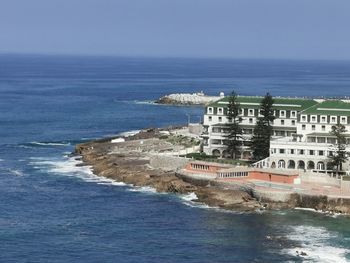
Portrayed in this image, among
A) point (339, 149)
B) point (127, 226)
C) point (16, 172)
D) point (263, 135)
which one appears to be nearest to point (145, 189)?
point (263, 135)

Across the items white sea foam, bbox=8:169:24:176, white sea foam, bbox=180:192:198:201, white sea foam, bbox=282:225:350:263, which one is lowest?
white sea foam, bbox=282:225:350:263

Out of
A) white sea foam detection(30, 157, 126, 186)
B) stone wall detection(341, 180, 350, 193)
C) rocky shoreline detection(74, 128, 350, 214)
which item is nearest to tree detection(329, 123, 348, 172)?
stone wall detection(341, 180, 350, 193)

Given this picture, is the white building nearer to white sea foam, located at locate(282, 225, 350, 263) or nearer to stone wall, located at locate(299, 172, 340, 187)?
stone wall, located at locate(299, 172, 340, 187)

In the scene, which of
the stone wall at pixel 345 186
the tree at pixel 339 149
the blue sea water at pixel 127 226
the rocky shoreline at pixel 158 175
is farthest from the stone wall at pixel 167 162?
the stone wall at pixel 345 186

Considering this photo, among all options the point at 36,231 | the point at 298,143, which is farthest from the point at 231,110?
the point at 36,231

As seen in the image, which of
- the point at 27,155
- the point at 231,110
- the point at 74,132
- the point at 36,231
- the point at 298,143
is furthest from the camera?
the point at 74,132

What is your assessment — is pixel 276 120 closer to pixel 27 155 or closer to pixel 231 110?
pixel 231 110
